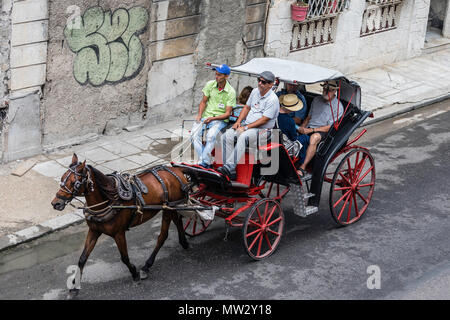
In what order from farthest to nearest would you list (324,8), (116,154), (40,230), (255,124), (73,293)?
(324,8), (116,154), (40,230), (255,124), (73,293)

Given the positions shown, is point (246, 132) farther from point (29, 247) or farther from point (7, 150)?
point (7, 150)

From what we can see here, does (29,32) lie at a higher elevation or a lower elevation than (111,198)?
higher

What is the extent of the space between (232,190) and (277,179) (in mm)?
734

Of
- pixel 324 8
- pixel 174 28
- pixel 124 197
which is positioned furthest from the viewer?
pixel 324 8

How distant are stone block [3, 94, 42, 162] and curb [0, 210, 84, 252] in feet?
5.79

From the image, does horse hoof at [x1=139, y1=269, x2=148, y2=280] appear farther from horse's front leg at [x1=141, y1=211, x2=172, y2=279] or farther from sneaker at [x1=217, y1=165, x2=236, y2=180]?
sneaker at [x1=217, y1=165, x2=236, y2=180]

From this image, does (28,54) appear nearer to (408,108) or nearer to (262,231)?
(262,231)

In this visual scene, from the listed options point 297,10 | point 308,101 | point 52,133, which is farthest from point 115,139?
point 297,10

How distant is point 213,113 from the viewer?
364 inches

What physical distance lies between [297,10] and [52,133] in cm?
552

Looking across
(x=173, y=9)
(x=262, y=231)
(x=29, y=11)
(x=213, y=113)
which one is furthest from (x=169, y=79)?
(x=262, y=231)

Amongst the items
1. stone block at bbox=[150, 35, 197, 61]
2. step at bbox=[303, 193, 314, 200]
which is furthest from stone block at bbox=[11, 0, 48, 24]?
step at bbox=[303, 193, 314, 200]

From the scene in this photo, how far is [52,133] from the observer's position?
1098 cm

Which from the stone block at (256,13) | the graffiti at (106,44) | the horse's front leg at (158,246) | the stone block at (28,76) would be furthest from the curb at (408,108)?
the horse's front leg at (158,246)
